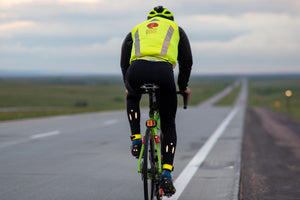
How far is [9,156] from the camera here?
23.8 ft

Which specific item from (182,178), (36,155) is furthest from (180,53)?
(36,155)

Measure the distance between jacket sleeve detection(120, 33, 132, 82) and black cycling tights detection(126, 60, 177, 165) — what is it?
328 mm

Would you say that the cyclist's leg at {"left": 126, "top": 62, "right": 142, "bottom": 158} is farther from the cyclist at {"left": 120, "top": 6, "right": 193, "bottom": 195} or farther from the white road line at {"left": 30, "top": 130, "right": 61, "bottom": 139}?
the white road line at {"left": 30, "top": 130, "right": 61, "bottom": 139}

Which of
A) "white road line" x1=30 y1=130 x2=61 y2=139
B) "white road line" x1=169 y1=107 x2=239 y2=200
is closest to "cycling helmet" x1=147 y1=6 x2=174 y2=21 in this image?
"white road line" x1=169 y1=107 x2=239 y2=200

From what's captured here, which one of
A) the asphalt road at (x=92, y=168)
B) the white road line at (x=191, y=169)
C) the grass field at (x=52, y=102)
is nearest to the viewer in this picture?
the asphalt road at (x=92, y=168)

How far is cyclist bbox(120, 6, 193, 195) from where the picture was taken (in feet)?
12.9

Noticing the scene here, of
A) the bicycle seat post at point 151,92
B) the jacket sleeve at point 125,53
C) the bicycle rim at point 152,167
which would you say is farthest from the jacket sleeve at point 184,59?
the bicycle rim at point 152,167

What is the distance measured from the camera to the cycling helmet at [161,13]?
4.21 meters

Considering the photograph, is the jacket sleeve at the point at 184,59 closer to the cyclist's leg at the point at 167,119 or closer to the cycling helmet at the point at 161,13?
the cycling helmet at the point at 161,13

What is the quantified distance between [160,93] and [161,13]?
0.82 metres

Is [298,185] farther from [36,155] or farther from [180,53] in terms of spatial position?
[36,155]

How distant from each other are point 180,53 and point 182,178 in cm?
215

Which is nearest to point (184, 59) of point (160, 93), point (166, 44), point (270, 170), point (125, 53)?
point (166, 44)

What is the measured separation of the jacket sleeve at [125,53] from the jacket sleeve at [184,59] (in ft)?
1.67
